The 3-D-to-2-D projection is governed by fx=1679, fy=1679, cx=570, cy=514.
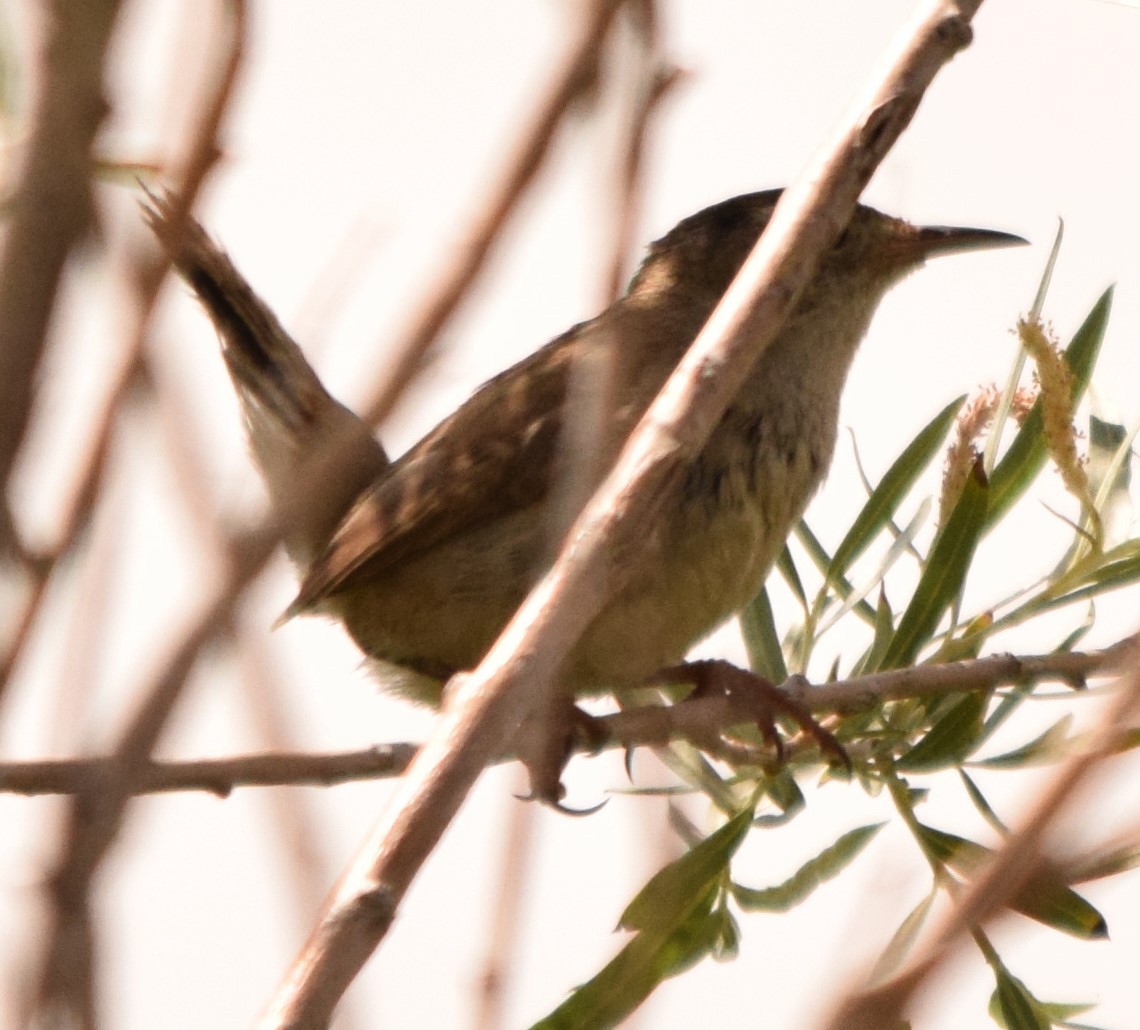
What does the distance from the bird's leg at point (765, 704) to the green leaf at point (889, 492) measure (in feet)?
0.93

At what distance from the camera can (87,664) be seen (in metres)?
1.21

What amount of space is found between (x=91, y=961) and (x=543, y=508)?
2717mm

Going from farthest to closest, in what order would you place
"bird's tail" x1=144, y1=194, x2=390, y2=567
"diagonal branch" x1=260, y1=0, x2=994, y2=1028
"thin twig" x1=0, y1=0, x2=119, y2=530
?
"bird's tail" x1=144, y1=194, x2=390, y2=567 → "diagonal branch" x1=260, y1=0, x2=994, y2=1028 → "thin twig" x1=0, y1=0, x2=119, y2=530

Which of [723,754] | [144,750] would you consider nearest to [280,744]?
[144,750]

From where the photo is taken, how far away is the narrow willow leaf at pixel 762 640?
11.2ft

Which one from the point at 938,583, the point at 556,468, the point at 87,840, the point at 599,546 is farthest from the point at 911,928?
the point at 87,840

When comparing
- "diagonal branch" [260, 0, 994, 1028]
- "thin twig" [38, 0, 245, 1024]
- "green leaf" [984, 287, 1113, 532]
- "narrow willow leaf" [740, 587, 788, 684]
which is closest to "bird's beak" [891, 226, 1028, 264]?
"green leaf" [984, 287, 1113, 532]

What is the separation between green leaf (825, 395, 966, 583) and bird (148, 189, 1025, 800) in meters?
0.17

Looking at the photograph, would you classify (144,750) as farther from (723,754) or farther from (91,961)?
(723,754)

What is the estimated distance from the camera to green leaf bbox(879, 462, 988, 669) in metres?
2.91

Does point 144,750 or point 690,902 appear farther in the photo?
point 690,902

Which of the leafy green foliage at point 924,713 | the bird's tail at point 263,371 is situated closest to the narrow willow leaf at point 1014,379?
the leafy green foliage at point 924,713

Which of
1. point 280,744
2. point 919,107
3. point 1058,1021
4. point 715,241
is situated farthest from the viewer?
point 715,241

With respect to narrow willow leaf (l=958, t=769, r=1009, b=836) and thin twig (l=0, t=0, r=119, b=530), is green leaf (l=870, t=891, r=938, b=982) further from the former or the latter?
thin twig (l=0, t=0, r=119, b=530)
